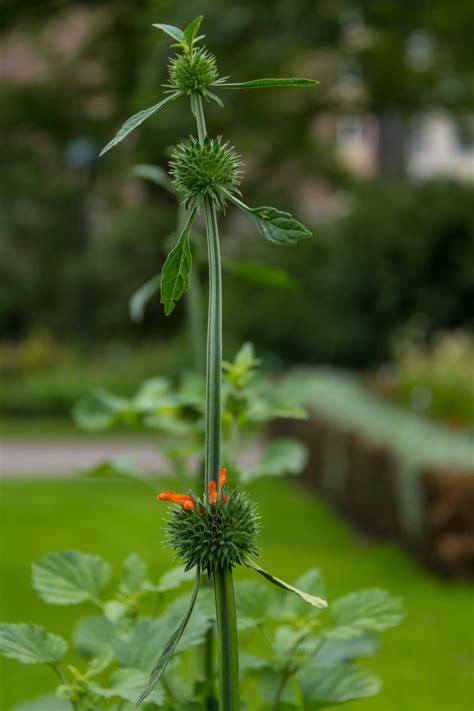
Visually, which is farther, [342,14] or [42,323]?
[42,323]

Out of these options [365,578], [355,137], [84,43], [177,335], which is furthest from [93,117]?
[355,137]

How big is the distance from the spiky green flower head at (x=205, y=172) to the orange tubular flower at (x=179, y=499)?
10.7 inches

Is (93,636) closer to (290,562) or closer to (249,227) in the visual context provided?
(290,562)

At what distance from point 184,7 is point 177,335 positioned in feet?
23.4

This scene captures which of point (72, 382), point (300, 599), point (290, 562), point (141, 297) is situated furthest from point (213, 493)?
point (72, 382)

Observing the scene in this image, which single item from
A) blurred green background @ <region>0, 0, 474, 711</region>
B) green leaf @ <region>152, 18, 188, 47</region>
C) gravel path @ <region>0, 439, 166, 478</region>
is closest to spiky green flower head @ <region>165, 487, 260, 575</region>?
green leaf @ <region>152, 18, 188, 47</region>

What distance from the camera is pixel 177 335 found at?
17.4 meters

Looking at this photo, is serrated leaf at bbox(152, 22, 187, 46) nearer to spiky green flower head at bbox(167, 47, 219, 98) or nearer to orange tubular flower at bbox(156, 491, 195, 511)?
spiky green flower head at bbox(167, 47, 219, 98)

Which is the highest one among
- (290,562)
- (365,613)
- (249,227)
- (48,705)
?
(249,227)

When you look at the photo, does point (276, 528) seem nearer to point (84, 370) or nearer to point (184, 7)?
point (184, 7)

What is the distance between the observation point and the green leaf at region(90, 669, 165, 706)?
40.7 inches

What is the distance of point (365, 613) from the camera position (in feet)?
4.08

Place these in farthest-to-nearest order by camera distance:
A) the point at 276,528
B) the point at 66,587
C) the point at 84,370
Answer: the point at 84,370
the point at 276,528
the point at 66,587

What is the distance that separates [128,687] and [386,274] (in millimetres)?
12937
